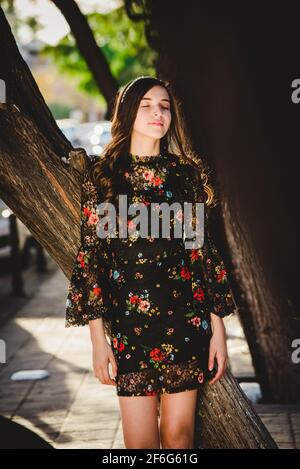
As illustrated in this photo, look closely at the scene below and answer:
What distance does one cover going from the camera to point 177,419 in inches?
114

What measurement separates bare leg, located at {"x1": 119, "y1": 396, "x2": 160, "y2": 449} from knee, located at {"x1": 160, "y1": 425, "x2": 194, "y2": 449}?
78mm

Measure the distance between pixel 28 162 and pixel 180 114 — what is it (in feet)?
2.33

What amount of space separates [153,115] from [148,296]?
2.51 feet

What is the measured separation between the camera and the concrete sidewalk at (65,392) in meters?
4.70

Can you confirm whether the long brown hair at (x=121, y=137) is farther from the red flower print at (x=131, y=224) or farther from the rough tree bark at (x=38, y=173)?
the rough tree bark at (x=38, y=173)

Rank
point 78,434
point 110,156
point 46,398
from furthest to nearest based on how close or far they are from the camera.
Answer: point 46,398 → point 78,434 → point 110,156

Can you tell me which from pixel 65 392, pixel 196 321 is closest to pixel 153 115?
pixel 196 321

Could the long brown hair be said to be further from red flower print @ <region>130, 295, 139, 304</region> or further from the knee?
the knee

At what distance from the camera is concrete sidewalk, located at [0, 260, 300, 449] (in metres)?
4.70

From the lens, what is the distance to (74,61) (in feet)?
66.8

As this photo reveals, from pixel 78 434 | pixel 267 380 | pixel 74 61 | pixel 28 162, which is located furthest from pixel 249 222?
pixel 74 61

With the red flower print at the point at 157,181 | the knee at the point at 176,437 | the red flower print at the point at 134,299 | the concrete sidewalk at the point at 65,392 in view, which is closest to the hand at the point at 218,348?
the knee at the point at 176,437

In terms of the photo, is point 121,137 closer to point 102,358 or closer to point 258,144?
point 102,358

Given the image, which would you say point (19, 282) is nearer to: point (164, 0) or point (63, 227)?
point (164, 0)
